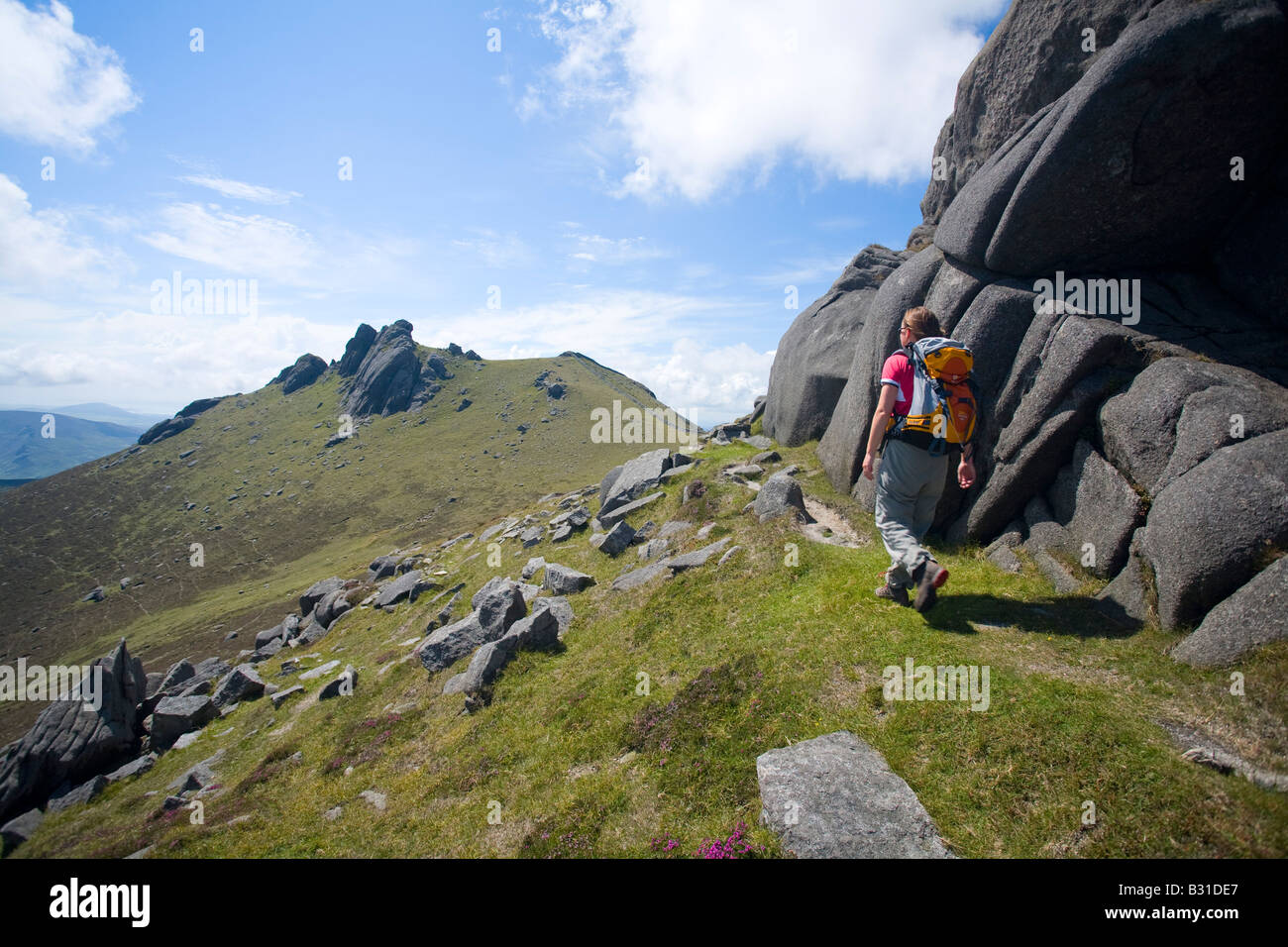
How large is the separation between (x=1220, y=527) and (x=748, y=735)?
9570 mm

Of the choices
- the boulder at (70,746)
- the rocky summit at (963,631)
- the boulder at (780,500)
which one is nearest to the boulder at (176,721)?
the rocky summit at (963,631)

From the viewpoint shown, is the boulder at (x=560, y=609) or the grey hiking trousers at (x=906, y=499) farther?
the boulder at (x=560, y=609)

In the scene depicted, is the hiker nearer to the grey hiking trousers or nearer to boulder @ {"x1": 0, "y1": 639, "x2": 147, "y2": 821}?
the grey hiking trousers

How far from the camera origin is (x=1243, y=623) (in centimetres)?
852

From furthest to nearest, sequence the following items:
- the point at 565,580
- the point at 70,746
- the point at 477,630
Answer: the point at 70,746 < the point at 565,580 < the point at 477,630

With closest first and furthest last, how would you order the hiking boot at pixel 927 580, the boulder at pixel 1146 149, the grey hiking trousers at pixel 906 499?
the hiking boot at pixel 927 580 → the grey hiking trousers at pixel 906 499 → the boulder at pixel 1146 149

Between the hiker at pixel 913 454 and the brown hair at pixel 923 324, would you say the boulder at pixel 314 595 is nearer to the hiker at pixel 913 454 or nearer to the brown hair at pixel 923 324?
the hiker at pixel 913 454

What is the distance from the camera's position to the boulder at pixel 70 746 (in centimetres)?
2403

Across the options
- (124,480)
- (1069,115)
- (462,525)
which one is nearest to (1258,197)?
(1069,115)

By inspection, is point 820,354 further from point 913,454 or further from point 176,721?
point 176,721

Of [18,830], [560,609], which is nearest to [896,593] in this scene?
[560,609]

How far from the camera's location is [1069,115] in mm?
14727

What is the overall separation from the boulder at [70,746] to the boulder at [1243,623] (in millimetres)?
40240
